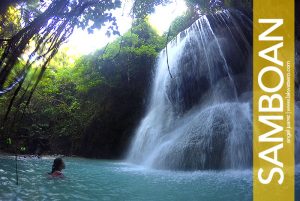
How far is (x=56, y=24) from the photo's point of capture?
132 inches

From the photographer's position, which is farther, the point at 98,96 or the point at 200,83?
the point at 98,96

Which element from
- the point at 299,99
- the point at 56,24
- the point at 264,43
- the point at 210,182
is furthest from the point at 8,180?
the point at 299,99

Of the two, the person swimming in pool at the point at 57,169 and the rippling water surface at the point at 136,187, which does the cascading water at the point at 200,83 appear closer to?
the rippling water surface at the point at 136,187

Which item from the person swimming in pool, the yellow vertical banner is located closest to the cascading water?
the yellow vertical banner

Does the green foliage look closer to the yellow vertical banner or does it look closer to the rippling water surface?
the yellow vertical banner

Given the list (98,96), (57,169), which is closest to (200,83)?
(98,96)

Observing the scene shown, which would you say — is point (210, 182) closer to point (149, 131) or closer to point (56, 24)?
point (56, 24)

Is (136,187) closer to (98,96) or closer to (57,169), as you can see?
(57,169)

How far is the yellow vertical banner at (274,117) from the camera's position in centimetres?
778

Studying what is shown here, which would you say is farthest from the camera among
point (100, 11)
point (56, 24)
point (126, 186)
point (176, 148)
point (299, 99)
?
point (299, 99)

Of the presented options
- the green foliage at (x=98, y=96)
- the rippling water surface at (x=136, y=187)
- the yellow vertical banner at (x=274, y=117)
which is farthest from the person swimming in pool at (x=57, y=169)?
the green foliage at (x=98, y=96)

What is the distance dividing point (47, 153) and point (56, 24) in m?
17.4

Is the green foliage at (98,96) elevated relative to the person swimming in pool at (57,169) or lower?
elevated

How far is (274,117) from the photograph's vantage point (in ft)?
31.4
